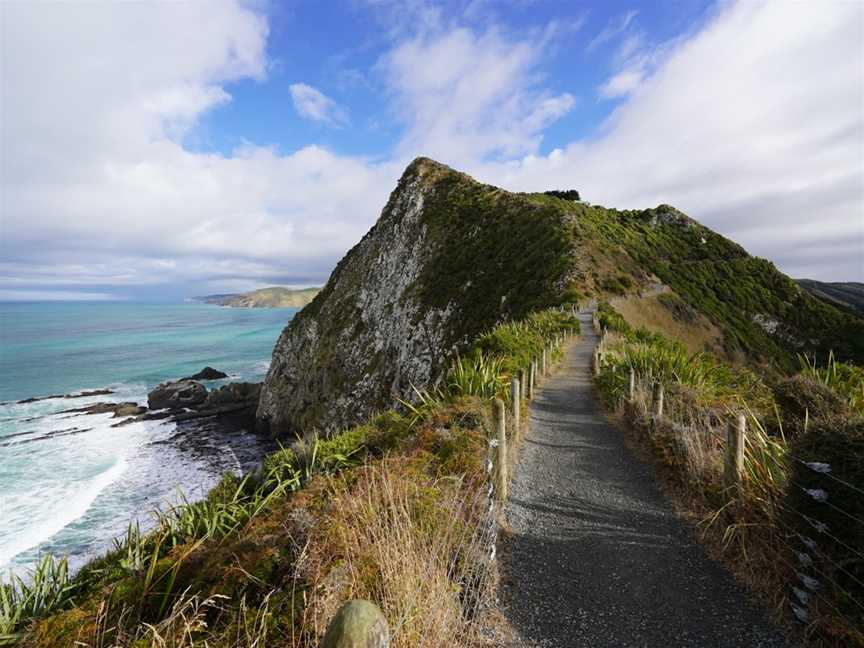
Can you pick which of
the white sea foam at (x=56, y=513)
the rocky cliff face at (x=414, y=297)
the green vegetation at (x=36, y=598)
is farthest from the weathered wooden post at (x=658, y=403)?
the white sea foam at (x=56, y=513)

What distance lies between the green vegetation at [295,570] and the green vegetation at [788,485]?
2.64m

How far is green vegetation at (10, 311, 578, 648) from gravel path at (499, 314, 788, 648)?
0.68 meters

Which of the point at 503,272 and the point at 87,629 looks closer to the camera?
the point at 87,629

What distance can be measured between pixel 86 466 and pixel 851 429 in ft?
132

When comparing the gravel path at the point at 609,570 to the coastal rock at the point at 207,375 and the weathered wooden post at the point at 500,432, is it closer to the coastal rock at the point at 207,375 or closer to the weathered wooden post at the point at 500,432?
the weathered wooden post at the point at 500,432

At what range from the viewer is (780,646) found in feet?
11.3

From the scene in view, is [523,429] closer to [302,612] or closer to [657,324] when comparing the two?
[302,612]

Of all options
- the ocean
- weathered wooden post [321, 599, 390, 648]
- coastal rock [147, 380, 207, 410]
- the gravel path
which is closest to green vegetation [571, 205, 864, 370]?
the gravel path

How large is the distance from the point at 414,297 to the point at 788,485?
41.3m

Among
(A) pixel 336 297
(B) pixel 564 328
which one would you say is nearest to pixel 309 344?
(A) pixel 336 297

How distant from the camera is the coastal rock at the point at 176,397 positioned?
46.7 meters

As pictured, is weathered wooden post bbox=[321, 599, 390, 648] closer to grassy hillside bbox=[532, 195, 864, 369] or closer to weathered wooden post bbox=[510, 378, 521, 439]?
weathered wooden post bbox=[510, 378, 521, 439]

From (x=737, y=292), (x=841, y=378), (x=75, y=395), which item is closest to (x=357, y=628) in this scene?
(x=841, y=378)

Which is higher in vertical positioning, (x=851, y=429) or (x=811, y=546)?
(x=851, y=429)
